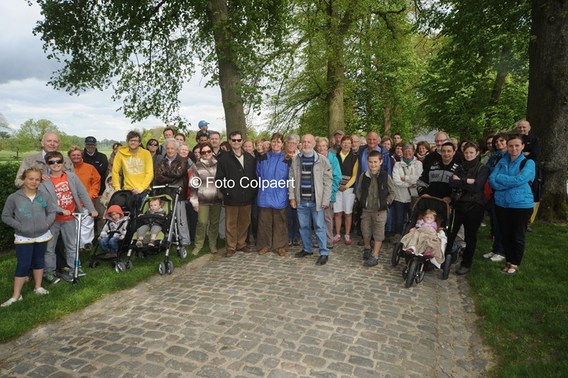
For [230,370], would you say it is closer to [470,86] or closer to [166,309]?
[166,309]

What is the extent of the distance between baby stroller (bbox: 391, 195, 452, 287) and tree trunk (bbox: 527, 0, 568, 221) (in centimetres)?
433

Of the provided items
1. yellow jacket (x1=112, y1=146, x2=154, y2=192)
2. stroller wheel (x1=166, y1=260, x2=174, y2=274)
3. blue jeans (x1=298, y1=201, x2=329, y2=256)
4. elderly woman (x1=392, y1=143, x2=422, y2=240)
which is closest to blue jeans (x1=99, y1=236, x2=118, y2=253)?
stroller wheel (x1=166, y1=260, x2=174, y2=274)

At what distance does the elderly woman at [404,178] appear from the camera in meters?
7.43

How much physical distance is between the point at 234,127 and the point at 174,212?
4520mm

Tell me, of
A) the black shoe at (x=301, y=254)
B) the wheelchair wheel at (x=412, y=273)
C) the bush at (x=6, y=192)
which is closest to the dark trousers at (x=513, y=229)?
the wheelchair wheel at (x=412, y=273)

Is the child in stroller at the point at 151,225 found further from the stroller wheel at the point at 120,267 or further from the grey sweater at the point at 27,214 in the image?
the grey sweater at the point at 27,214

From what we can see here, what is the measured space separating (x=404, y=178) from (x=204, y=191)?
13.3ft

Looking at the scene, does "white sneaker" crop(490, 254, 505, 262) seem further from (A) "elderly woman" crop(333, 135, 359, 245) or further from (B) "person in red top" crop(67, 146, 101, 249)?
(B) "person in red top" crop(67, 146, 101, 249)

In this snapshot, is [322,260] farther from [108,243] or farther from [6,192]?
[6,192]

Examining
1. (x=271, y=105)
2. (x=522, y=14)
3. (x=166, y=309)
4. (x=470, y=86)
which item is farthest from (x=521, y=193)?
(x=271, y=105)

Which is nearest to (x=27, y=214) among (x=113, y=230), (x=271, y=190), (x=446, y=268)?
(x=113, y=230)

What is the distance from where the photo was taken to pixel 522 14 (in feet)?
31.7

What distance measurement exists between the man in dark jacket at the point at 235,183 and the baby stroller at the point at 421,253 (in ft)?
9.71

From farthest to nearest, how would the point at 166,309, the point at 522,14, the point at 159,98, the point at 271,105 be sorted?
the point at 271,105, the point at 159,98, the point at 522,14, the point at 166,309
